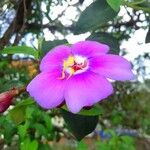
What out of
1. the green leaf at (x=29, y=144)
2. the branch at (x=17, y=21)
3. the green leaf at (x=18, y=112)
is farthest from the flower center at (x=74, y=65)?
the green leaf at (x=29, y=144)

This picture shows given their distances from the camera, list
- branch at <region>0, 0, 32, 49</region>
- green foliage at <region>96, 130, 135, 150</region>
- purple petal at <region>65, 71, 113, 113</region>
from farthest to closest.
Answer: green foliage at <region>96, 130, 135, 150</region>, branch at <region>0, 0, 32, 49</region>, purple petal at <region>65, 71, 113, 113</region>

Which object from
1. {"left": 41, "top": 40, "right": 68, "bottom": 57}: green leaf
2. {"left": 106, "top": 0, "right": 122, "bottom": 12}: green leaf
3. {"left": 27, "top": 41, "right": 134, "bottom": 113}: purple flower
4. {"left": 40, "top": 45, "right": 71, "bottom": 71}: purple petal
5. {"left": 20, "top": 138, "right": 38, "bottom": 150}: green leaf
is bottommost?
{"left": 20, "top": 138, "right": 38, "bottom": 150}: green leaf

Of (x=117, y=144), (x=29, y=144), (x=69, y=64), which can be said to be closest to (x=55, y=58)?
(x=69, y=64)

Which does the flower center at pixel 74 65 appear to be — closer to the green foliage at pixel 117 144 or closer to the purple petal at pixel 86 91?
the purple petal at pixel 86 91

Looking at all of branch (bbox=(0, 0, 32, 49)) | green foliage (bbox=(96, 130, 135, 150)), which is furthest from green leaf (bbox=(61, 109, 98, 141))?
green foliage (bbox=(96, 130, 135, 150))

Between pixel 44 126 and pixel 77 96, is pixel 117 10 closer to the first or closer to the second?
pixel 77 96

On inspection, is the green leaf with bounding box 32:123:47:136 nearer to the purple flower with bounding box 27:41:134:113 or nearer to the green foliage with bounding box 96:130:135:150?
the green foliage with bounding box 96:130:135:150

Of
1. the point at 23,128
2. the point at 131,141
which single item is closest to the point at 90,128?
the point at 23,128
